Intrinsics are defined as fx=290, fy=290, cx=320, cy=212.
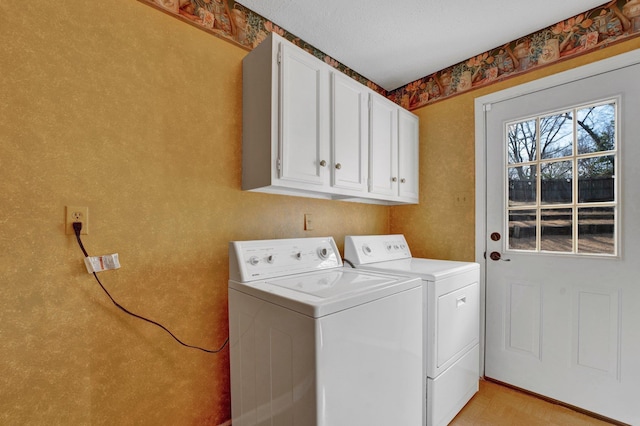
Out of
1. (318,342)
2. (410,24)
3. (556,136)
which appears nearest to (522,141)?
(556,136)

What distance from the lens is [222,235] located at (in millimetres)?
1612

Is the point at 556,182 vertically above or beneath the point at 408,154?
beneath

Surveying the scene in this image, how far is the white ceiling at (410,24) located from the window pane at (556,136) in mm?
600

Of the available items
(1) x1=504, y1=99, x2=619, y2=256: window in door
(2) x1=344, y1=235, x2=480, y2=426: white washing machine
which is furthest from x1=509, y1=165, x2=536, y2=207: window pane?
(2) x1=344, y1=235, x2=480, y2=426: white washing machine

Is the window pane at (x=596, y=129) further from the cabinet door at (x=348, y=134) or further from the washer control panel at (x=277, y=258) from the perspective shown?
the washer control panel at (x=277, y=258)

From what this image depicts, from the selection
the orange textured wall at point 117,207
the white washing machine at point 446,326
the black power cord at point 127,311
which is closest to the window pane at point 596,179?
the white washing machine at point 446,326

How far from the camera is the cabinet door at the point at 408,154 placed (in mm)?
2283

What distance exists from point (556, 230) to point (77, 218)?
261 centimetres

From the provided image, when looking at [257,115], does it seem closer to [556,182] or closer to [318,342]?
[318,342]

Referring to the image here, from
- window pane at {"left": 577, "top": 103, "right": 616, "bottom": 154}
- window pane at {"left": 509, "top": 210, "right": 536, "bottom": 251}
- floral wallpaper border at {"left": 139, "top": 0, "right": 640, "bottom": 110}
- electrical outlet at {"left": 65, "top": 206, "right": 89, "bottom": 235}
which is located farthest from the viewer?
window pane at {"left": 509, "top": 210, "right": 536, "bottom": 251}

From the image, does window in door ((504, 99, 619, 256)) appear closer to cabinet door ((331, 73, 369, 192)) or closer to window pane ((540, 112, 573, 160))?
window pane ((540, 112, 573, 160))

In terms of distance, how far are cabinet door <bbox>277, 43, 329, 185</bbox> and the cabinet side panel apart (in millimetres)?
61

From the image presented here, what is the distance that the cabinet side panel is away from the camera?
4.84 ft

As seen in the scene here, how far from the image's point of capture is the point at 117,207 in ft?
4.25
